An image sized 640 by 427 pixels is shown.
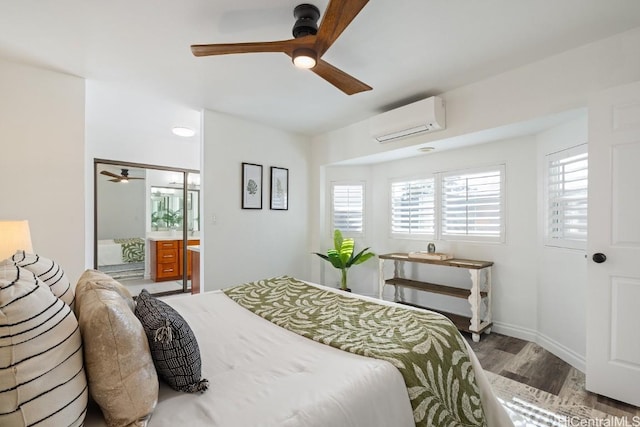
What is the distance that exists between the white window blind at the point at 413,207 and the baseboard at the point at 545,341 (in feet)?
4.14

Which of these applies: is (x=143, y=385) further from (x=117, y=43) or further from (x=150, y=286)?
(x=150, y=286)

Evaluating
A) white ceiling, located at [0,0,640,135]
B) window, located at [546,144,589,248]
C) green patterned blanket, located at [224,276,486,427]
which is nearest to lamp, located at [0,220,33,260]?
white ceiling, located at [0,0,640,135]

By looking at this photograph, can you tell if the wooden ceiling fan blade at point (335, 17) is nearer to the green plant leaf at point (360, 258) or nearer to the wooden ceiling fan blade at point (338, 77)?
the wooden ceiling fan blade at point (338, 77)

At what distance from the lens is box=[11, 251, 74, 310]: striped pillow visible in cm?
108

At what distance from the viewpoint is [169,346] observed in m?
1.01

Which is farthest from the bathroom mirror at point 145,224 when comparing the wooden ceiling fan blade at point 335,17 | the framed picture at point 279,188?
the wooden ceiling fan blade at point 335,17

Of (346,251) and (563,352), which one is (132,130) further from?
(563,352)

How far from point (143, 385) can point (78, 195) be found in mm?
2435

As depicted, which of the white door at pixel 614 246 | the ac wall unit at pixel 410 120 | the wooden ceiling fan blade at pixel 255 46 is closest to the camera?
the wooden ceiling fan blade at pixel 255 46

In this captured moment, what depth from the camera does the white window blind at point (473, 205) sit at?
3.24 metres

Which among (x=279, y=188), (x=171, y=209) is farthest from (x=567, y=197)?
(x=171, y=209)

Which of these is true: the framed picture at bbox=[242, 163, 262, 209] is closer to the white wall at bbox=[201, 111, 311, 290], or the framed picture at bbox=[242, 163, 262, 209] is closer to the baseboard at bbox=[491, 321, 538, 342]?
the white wall at bbox=[201, 111, 311, 290]

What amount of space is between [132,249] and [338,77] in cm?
396

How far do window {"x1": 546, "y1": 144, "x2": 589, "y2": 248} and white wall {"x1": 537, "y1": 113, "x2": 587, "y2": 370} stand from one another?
0.06 m
